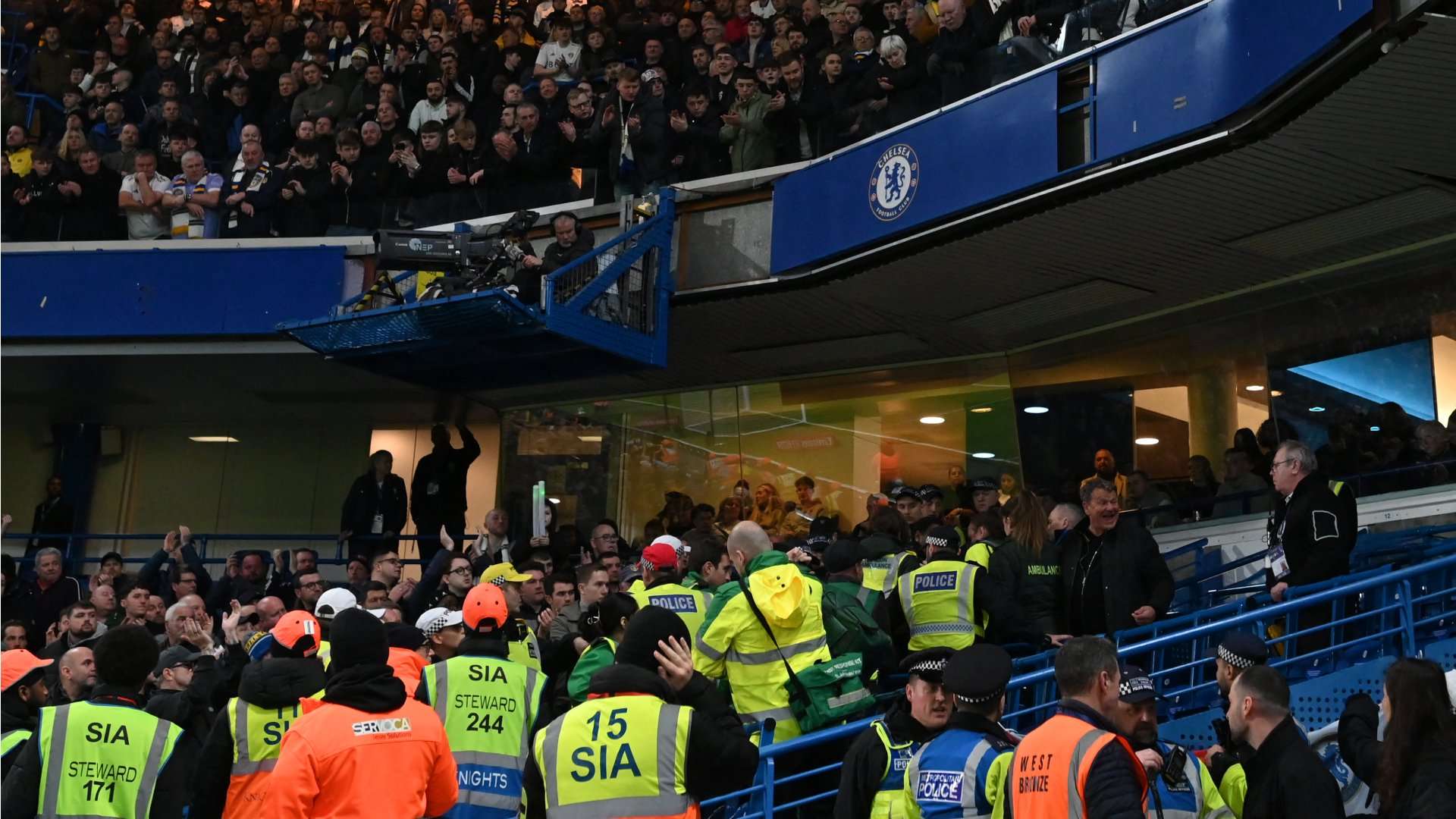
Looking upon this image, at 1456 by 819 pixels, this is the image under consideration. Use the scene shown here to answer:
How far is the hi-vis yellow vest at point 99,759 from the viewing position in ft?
18.9

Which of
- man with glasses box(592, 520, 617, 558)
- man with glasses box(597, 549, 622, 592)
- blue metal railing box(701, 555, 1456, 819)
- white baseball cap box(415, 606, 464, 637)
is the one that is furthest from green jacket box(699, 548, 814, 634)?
man with glasses box(592, 520, 617, 558)

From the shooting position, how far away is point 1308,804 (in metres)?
4.91

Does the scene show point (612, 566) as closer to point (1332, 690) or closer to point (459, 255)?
point (459, 255)

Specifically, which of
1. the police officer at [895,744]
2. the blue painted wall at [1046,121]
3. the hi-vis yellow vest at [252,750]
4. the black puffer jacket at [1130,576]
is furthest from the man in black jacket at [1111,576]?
the hi-vis yellow vest at [252,750]

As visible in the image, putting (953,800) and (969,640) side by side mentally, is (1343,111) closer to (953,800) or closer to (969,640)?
(969,640)

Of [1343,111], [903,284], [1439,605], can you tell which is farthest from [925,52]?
[1439,605]

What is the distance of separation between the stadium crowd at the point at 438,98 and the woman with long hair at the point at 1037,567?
12.5 feet

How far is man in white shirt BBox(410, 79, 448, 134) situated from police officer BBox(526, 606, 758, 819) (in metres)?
12.4

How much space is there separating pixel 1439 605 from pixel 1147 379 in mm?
4764

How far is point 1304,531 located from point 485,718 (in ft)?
15.2

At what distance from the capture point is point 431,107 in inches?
652

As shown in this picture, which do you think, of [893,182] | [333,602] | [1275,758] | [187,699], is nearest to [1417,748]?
[1275,758]

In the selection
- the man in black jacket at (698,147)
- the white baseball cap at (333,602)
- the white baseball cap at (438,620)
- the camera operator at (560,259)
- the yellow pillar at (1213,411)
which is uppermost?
the man in black jacket at (698,147)

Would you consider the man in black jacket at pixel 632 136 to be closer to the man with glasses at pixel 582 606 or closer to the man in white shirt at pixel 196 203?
the man in white shirt at pixel 196 203
